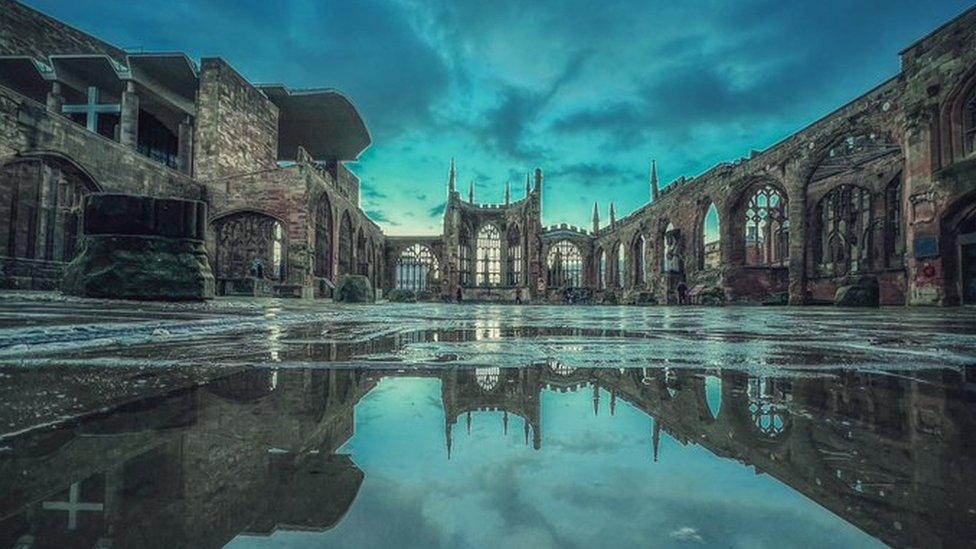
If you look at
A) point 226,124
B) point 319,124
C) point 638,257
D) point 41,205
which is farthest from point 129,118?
point 638,257

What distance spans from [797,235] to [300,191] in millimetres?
18814

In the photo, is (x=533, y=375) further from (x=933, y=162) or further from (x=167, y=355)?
(x=933, y=162)

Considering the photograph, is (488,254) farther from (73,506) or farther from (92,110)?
(73,506)

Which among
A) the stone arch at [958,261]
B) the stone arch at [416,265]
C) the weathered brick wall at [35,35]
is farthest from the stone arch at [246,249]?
the stone arch at [416,265]

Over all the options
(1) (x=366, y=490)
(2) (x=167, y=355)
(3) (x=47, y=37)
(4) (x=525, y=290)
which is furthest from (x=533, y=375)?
(4) (x=525, y=290)

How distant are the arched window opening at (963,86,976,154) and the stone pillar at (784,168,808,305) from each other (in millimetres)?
5538

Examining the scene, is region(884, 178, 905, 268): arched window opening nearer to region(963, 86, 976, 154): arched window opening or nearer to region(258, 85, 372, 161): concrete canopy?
region(963, 86, 976, 154): arched window opening

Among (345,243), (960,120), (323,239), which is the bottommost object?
(323,239)

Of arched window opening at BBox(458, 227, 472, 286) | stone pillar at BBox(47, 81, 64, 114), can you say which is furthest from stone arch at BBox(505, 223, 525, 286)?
stone pillar at BBox(47, 81, 64, 114)

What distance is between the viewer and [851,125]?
1532cm

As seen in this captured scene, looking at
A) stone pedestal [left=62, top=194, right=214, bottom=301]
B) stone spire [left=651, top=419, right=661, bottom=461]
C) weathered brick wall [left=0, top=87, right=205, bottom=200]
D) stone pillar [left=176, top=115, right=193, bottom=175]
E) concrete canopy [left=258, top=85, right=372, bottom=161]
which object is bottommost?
stone spire [left=651, top=419, right=661, bottom=461]

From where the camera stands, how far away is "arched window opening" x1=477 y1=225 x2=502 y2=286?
4291 centimetres

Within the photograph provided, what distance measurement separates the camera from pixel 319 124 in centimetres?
2941

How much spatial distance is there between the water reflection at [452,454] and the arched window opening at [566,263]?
44.1 m
